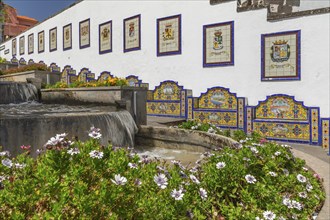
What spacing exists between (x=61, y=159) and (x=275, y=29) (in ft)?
27.1

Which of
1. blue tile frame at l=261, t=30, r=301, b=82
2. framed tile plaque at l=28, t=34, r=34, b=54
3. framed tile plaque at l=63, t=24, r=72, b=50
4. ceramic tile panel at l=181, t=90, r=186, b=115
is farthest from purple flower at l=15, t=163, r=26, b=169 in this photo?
framed tile plaque at l=28, t=34, r=34, b=54

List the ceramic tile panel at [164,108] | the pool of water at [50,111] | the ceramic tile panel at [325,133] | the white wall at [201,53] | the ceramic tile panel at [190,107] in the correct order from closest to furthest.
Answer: the pool of water at [50,111]
the ceramic tile panel at [325,133]
the white wall at [201,53]
the ceramic tile panel at [190,107]
the ceramic tile panel at [164,108]

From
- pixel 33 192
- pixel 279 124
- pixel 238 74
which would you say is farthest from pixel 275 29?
pixel 33 192

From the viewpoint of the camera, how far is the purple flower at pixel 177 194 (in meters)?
1.98

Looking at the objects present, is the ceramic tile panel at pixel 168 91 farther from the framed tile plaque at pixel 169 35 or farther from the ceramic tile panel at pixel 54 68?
the ceramic tile panel at pixel 54 68

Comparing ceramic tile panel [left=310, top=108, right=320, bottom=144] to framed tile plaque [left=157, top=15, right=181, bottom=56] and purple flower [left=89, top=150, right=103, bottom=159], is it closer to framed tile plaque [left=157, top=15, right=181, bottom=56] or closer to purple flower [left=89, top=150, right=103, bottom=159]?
framed tile plaque [left=157, top=15, right=181, bottom=56]

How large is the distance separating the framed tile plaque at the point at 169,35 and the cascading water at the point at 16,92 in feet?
16.7

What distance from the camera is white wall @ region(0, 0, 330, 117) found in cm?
805

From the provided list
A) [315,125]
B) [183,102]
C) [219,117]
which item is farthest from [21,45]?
[315,125]

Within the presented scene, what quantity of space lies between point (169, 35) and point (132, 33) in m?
2.44

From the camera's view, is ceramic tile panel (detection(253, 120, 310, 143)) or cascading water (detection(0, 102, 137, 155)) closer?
cascading water (detection(0, 102, 137, 155))

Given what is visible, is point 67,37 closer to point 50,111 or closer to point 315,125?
point 50,111

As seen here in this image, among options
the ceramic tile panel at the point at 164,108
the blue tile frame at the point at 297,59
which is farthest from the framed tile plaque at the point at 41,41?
the blue tile frame at the point at 297,59

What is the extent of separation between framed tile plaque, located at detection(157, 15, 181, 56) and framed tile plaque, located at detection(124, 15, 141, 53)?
1.30m
